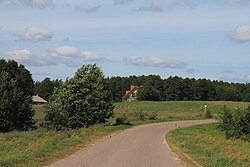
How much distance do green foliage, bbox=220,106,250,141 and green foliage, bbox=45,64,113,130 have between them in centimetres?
1315

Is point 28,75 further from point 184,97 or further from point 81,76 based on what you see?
point 184,97

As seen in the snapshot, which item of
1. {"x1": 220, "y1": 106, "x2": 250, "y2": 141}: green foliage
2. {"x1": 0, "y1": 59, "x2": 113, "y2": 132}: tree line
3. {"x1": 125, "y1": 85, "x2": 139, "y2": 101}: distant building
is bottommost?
{"x1": 220, "y1": 106, "x2": 250, "y2": 141}: green foliage

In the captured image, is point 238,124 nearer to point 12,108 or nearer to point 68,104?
point 68,104

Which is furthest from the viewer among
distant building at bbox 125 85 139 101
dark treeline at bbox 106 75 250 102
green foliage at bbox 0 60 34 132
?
dark treeline at bbox 106 75 250 102

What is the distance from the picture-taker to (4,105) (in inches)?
1505

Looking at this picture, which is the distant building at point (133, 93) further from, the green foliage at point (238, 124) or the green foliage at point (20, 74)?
the green foliage at point (238, 124)

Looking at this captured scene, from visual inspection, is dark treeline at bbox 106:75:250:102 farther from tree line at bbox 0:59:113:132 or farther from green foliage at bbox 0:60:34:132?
green foliage at bbox 0:60:34:132

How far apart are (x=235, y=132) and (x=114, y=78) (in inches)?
5702

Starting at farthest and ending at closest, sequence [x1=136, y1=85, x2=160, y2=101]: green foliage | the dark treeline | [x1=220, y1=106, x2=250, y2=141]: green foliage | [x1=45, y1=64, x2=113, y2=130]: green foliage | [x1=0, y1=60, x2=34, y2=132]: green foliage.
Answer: the dark treeline
[x1=136, y1=85, x2=160, y2=101]: green foliage
[x1=220, y1=106, x2=250, y2=141]: green foliage
[x1=45, y1=64, x2=113, y2=130]: green foliage
[x1=0, y1=60, x2=34, y2=132]: green foliage

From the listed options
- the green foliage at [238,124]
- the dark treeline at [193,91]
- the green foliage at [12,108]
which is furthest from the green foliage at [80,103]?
the dark treeline at [193,91]

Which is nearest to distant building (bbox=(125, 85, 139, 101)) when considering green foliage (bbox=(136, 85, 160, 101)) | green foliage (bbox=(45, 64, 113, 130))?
green foliage (bbox=(136, 85, 160, 101))

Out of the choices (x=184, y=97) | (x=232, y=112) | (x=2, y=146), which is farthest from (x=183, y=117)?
(x=184, y=97)

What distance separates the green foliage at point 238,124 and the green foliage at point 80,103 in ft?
43.1

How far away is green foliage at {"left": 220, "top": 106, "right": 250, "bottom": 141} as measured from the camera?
41.4m
